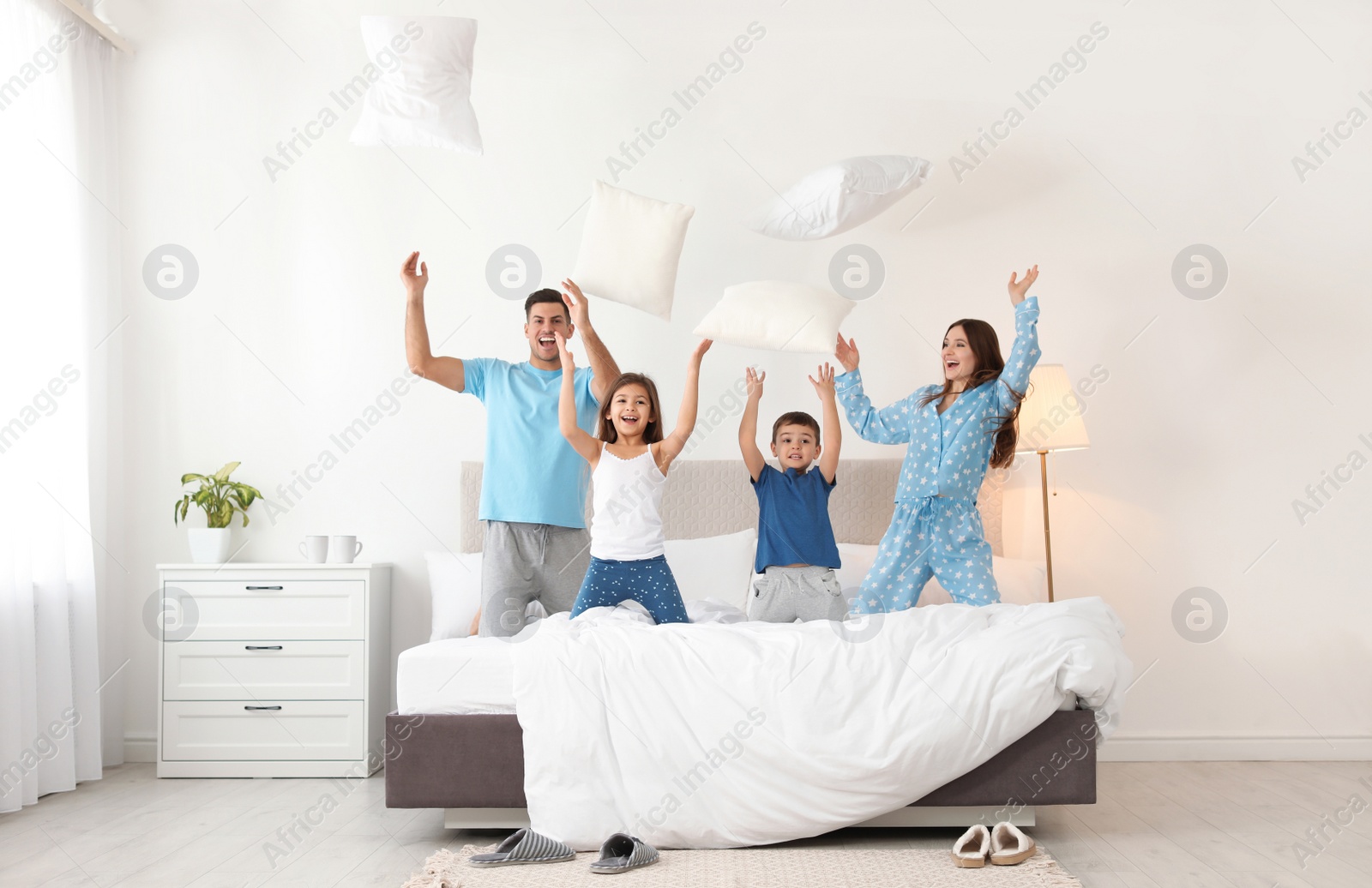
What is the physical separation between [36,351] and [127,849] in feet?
5.17

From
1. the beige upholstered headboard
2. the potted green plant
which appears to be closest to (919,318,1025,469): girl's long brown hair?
the beige upholstered headboard

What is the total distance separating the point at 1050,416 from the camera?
318 cm

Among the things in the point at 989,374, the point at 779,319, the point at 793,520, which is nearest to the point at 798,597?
A: the point at 793,520

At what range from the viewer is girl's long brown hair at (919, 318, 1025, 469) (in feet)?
9.34

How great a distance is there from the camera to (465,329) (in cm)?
351

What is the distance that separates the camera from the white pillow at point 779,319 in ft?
8.99

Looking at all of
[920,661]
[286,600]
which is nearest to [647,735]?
[920,661]

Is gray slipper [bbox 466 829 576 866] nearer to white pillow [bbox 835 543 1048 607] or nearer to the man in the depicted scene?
the man

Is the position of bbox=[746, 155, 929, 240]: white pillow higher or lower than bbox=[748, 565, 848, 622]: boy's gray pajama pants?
higher

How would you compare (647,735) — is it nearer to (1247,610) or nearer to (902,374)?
(902,374)

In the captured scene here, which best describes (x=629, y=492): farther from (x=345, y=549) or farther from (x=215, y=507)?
(x=215, y=507)

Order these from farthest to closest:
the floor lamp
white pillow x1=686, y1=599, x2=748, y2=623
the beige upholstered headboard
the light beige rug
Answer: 1. the beige upholstered headboard
2. the floor lamp
3. white pillow x1=686, y1=599, x2=748, y2=623
4. the light beige rug

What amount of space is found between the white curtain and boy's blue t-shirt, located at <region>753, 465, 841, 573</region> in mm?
2091

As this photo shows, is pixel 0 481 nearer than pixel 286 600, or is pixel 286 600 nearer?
pixel 0 481
